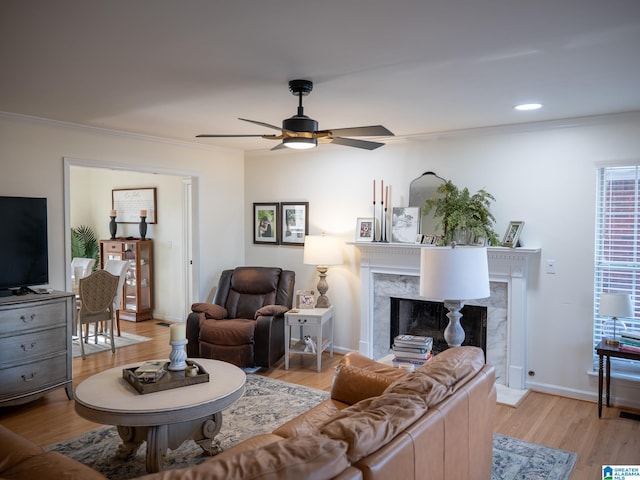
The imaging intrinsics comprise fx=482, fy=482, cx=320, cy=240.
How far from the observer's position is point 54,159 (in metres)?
4.44

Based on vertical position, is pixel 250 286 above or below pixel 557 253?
below

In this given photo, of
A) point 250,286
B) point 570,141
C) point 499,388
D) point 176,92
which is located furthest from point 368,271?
point 176,92

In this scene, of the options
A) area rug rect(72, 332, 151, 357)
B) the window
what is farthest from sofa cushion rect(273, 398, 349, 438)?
area rug rect(72, 332, 151, 357)

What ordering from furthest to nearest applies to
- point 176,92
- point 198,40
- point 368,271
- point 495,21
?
point 368,271 → point 176,92 → point 198,40 → point 495,21

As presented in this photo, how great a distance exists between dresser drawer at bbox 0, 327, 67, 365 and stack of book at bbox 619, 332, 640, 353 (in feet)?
14.8

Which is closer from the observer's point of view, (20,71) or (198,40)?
(198,40)

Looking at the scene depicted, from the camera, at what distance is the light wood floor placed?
3178 millimetres

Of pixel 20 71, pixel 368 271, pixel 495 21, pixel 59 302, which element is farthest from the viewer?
pixel 368 271

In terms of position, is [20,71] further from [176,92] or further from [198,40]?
[198,40]

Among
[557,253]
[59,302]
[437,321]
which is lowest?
[437,321]

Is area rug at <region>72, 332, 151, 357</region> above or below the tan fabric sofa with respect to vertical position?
below

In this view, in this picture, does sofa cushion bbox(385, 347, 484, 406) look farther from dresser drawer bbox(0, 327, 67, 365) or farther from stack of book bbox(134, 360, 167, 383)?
dresser drawer bbox(0, 327, 67, 365)

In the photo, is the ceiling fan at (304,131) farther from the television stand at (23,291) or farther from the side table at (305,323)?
the television stand at (23,291)

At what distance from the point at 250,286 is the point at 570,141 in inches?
139
